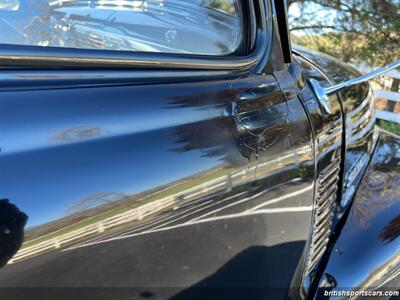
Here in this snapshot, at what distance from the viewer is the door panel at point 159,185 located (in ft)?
3.41

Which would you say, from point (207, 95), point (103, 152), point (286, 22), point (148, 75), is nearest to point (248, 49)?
point (286, 22)

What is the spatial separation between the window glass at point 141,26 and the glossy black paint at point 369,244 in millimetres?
797

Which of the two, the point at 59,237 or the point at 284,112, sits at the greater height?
the point at 284,112

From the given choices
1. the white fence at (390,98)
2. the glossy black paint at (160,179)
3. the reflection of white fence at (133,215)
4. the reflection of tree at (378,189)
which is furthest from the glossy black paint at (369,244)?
the white fence at (390,98)

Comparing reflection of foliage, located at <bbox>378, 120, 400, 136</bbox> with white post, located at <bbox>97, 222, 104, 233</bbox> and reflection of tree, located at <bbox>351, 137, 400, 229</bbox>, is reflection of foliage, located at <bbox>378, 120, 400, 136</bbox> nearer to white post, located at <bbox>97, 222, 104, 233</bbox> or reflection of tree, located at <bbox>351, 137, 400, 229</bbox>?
reflection of tree, located at <bbox>351, 137, 400, 229</bbox>

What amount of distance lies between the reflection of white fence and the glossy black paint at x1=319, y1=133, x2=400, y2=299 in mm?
605

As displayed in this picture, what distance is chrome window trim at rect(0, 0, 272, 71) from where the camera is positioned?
1131 millimetres

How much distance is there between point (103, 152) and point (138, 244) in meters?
0.23

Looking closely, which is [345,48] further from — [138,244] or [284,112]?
[138,244]

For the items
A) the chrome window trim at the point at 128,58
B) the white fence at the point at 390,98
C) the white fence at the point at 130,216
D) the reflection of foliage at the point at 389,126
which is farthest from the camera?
the white fence at the point at 390,98

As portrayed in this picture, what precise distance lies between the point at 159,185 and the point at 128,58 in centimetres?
34

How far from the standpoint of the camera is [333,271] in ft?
5.89

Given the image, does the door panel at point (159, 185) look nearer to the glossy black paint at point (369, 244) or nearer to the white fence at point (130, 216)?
the white fence at point (130, 216)

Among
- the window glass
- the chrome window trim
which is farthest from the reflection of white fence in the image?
the window glass
